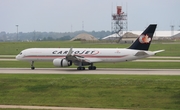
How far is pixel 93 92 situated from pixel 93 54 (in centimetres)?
1900

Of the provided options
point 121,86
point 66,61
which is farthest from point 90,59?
point 121,86

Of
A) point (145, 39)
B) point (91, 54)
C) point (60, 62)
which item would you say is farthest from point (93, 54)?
point (145, 39)

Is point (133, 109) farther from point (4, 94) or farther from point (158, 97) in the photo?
point (4, 94)

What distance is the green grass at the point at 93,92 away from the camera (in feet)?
91.8

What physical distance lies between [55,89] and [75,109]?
746 cm

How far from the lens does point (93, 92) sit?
31406 mm

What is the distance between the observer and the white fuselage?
48719 mm

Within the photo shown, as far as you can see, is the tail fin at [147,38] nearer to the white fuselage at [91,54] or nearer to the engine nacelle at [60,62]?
the white fuselage at [91,54]

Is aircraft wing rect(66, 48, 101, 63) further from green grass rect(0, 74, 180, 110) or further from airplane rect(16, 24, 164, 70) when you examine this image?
green grass rect(0, 74, 180, 110)

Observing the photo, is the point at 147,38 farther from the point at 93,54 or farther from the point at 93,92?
the point at 93,92

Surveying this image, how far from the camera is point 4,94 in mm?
31750

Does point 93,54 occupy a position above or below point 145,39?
below

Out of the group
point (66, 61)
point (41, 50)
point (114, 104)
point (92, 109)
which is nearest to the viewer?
point (92, 109)

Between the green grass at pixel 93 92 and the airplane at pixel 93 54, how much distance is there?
41.8ft
